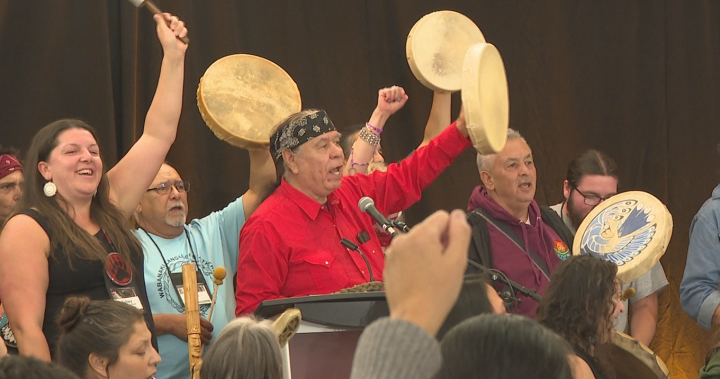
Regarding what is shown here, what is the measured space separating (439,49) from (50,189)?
163cm

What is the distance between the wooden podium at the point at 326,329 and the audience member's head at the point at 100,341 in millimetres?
332

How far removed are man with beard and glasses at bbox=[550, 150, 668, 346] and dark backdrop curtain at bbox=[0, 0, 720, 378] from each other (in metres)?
0.75

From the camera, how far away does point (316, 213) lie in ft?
10.4

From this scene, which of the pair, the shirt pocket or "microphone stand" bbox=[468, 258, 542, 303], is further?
the shirt pocket

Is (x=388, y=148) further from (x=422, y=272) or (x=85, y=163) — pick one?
(x=422, y=272)

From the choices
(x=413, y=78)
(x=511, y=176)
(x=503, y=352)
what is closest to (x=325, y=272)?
(x=511, y=176)

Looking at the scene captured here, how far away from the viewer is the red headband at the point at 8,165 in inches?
131

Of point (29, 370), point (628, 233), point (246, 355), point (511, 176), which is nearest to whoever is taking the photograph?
point (29, 370)

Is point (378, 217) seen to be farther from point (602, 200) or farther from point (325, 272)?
point (602, 200)

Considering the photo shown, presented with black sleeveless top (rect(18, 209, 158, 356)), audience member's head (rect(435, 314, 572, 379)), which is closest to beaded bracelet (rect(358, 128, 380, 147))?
black sleeveless top (rect(18, 209, 158, 356))

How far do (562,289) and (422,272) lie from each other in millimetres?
1853

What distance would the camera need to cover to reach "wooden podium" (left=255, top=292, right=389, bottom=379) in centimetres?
232

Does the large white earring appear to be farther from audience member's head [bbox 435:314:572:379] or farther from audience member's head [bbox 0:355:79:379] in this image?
audience member's head [bbox 435:314:572:379]

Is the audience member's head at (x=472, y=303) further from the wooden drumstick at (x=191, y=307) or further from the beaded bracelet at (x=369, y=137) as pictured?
the beaded bracelet at (x=369, y=137)
